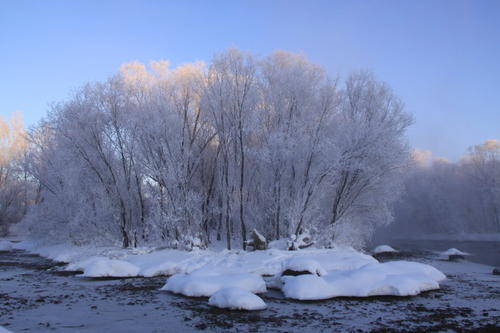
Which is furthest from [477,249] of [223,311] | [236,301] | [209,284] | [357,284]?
[223,311]

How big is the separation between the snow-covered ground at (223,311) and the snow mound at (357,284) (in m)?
0.24

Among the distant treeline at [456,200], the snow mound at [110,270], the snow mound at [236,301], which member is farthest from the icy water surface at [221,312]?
the distant treeline at [456,200]

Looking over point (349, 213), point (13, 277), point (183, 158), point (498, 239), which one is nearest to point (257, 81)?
point (183, 158)

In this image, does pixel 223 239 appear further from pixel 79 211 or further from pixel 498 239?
pixel 498 239

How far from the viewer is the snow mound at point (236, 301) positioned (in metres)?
9.77

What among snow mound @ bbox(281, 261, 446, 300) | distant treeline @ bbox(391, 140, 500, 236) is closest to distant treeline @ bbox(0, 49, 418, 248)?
snow mound @ bbox(281, 261, 446, 300)

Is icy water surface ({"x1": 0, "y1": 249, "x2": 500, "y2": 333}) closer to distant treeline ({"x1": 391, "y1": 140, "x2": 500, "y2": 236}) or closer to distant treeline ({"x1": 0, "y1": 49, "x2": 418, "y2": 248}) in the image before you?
distant treeline ({"x1": 0, "y1": 49, "x2": 418, "y2": 248})

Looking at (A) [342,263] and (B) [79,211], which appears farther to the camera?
(B) [79,211]

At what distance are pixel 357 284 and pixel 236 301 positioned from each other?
3992mm

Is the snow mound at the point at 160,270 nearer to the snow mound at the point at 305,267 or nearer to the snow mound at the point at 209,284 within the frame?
the snow mound at the point at 209,284

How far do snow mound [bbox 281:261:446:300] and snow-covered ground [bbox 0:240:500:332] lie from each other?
9.5 inches

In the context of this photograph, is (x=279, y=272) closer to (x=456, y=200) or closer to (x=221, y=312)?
(x=221, y=312)

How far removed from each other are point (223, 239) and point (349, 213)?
8.14 metres

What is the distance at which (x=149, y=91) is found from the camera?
78.2 ft
